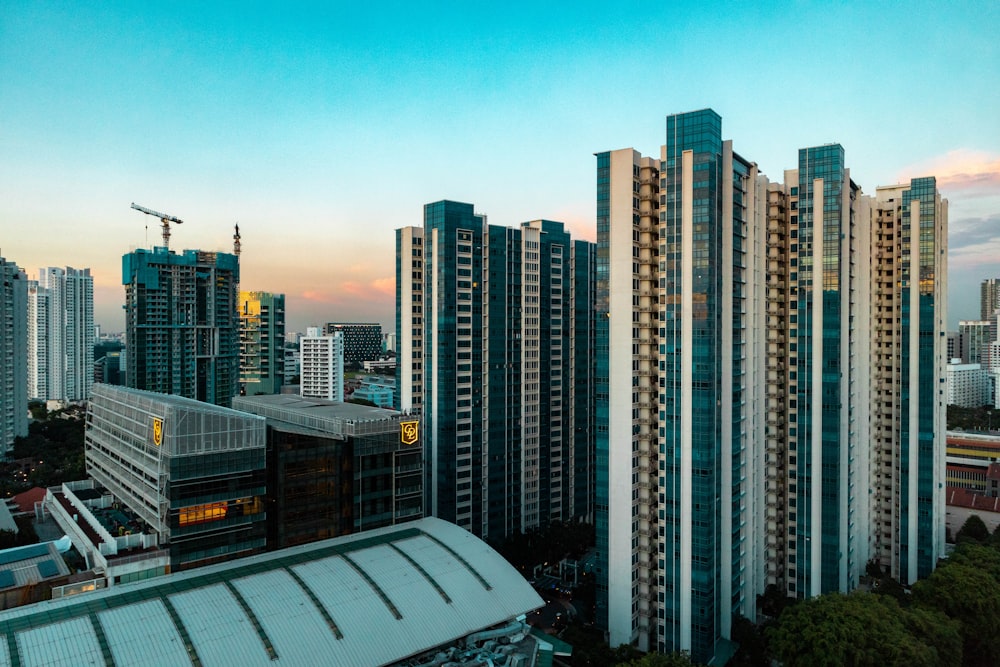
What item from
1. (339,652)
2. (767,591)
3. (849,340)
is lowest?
(767,591)

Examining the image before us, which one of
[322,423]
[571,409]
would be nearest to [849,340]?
[571,409]

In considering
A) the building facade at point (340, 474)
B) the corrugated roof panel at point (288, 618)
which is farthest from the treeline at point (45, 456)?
the corrugated roof panel at point (288, 618)

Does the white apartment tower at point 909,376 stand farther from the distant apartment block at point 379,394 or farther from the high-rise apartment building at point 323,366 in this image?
the high-rise apartment building at point 323,366

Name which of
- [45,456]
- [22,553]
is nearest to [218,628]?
[22,553]

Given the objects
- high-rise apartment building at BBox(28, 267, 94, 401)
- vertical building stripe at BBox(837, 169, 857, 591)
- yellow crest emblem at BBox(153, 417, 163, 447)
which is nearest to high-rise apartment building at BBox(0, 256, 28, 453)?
high-rise apartment building at BBox(28, 267, 94, 401)

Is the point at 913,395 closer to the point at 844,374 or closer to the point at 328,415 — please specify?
the point at 844,374

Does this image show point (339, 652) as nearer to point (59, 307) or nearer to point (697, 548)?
point (697, 548)
